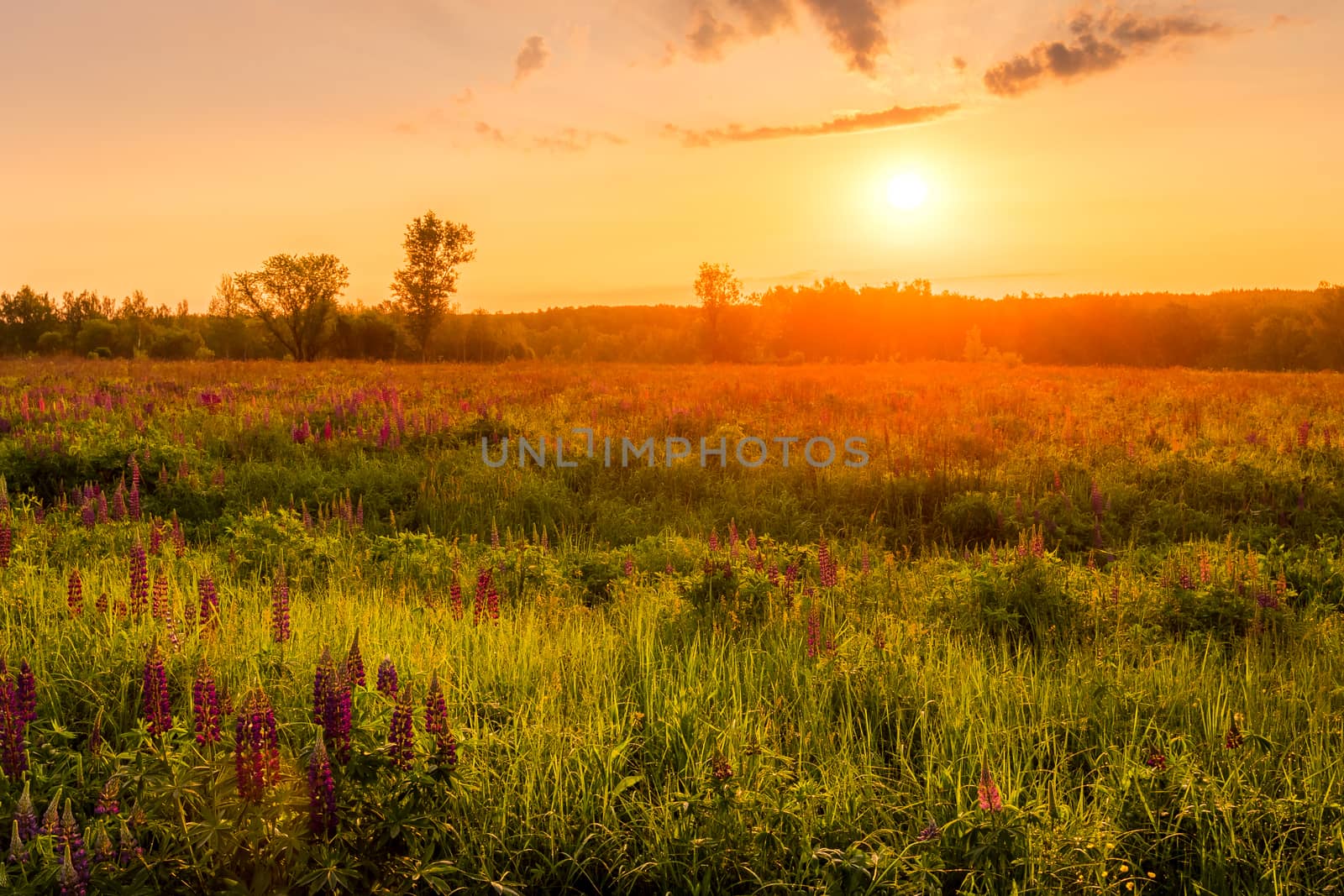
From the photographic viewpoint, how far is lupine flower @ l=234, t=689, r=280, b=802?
2.66 m

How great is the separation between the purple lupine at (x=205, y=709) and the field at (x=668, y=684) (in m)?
0.02

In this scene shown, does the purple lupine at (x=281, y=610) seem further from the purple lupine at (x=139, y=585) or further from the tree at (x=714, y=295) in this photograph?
the tree at (x=714, y=295)

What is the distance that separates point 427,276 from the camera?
5428 centimetres

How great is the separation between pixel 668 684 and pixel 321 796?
75.2 inches

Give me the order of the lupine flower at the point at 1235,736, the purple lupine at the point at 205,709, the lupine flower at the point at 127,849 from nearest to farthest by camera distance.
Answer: the lupine flower at the point at 127,849 < the purple lupine at the point at 205,709 < the lupine flower at the point at 1235,736

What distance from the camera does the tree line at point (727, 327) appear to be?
54.0 m

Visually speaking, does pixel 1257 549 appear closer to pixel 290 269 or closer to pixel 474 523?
pixel 474 523

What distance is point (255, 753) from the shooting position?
2.70 meters

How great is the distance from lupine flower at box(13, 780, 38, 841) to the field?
0.02 metres

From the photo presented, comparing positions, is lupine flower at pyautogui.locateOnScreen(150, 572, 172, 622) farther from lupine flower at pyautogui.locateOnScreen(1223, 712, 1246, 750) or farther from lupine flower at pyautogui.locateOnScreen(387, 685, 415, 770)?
lupine flower at pyautogui.locateOnScreen(1223, 712, 1246, 750)

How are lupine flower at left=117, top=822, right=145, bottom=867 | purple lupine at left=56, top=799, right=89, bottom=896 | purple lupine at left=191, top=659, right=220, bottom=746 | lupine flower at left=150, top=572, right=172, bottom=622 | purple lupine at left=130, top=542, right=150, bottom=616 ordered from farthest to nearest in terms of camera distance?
purple lupine at left=130, top=542, right=150, bottom=616
lupine flower at left=150, top=572, right=172, bottom=622
purple lupine at left=191, top=659, right=220, bottom=746
lupine flower at left=117, top=822, right=145, bottom=867
purple lupine at left=56, top=799, right=89, bottom=896

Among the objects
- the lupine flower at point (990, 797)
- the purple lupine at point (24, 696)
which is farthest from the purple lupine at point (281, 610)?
the lupine flower at point (990, 797)

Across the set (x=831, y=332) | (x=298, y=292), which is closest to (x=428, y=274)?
(x=298, y=292)

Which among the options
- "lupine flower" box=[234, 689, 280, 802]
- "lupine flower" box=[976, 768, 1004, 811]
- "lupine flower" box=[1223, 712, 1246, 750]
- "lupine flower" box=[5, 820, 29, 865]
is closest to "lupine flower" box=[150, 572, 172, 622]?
"lupine flower" box=[5, 820, 29, 865]
